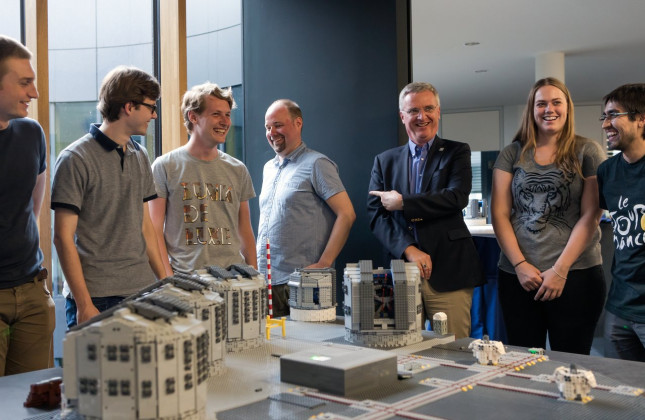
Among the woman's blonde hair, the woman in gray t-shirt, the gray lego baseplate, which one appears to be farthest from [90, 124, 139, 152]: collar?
the woman's blonde hair

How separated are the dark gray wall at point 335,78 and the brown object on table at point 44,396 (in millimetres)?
3049

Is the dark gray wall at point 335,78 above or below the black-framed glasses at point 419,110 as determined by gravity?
above

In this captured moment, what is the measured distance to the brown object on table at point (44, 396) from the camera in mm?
2051

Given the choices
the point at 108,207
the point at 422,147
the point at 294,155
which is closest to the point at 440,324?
the point at 422,147

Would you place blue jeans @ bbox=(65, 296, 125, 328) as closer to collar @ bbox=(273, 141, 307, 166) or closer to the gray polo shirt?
the gray polo shirt

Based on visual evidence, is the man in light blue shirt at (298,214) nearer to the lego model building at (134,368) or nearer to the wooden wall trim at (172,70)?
the wooden wall trim at (172,70)

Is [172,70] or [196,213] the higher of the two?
[172,70]

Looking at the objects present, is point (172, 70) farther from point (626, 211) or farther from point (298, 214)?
point (626, 211)

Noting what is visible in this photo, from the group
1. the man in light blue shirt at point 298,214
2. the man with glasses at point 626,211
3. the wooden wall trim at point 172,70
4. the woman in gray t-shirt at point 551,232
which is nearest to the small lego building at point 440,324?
the woman in gray t-shirt at point 551,232

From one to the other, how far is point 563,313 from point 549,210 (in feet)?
1.73

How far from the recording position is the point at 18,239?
2.78 metres

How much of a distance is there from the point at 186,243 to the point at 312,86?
2225 millimetres

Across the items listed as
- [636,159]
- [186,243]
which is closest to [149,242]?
[186,243]

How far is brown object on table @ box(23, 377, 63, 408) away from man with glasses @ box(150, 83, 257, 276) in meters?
1.24
